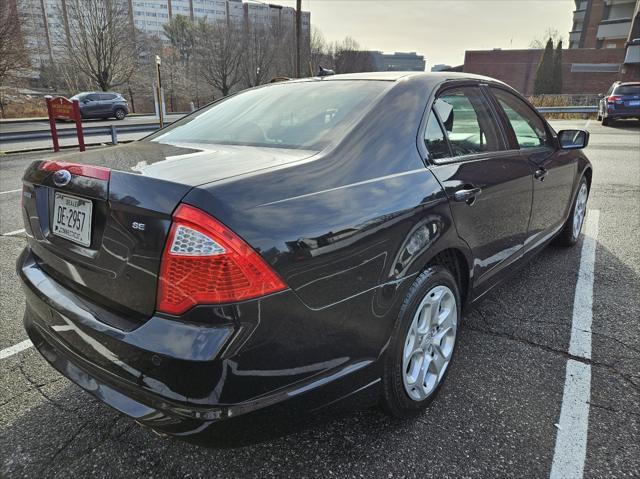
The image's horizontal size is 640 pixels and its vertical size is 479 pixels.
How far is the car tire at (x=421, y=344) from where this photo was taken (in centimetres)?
194

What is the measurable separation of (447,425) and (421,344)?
0.40 metres

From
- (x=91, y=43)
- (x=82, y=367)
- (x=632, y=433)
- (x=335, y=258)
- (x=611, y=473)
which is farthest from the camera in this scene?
(x=91, y=43)

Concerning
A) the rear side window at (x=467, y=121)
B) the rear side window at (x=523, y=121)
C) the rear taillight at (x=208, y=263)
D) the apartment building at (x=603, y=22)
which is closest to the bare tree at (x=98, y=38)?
the rear side window at (x=523, y=121)

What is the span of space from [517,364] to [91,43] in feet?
145

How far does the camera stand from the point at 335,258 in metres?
1.61

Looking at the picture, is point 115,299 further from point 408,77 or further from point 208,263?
point 408,77

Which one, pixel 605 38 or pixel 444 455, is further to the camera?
pixel 605 38

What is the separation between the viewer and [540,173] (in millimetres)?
3184

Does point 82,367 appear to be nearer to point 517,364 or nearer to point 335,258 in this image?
point 335,258

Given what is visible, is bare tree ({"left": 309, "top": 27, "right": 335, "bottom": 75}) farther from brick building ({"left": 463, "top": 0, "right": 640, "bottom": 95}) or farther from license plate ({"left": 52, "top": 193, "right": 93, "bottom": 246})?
license plate ({"left": 52, "top": 193, "right": 93, "bottom": 246})

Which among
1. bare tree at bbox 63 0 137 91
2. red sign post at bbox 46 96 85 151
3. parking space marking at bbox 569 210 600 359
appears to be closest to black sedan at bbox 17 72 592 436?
parking space marking at bbox 569 210 600 359

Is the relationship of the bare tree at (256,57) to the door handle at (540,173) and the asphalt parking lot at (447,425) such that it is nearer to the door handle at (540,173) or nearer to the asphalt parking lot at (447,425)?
the door handle at (540,173)

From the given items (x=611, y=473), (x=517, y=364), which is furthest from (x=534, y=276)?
(x=611, y=473)

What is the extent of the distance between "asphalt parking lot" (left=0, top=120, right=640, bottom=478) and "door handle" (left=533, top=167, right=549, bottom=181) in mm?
938
